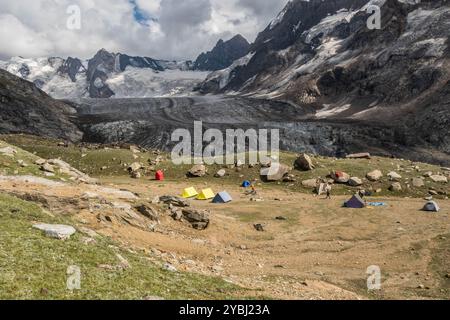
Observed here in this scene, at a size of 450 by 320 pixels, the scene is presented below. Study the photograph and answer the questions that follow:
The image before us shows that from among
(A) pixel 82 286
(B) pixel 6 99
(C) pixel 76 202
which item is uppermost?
(B) pixel 6 99

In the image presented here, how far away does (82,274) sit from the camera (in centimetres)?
1662

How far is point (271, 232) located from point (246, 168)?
27.0 metres

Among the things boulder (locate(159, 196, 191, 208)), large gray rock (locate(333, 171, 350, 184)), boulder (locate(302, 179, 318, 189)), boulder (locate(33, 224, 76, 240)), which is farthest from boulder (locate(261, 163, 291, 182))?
boulder (locate(33, 224, 76, 240))

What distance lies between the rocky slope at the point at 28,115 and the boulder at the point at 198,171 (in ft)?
239

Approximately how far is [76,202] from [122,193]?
12021mm

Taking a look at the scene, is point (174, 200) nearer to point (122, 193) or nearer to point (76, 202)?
point (122, 193)

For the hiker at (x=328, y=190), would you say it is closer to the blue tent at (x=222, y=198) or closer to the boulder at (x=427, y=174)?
the blue tent at (x=222, y=198)

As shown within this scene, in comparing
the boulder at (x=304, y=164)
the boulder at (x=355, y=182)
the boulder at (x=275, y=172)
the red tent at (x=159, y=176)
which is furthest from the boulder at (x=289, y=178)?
the red tent at (x=159, y=176)

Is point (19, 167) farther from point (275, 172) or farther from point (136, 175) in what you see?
point (275, 172)

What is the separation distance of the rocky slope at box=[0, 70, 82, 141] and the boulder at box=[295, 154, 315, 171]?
3236 inches

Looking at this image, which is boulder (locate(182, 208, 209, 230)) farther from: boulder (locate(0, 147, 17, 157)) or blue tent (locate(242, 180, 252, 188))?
blue tent (locate(242, 180, 252, 188))

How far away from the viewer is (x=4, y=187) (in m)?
33.1

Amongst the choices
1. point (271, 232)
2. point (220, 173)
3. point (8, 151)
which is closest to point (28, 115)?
point (220, 173)
